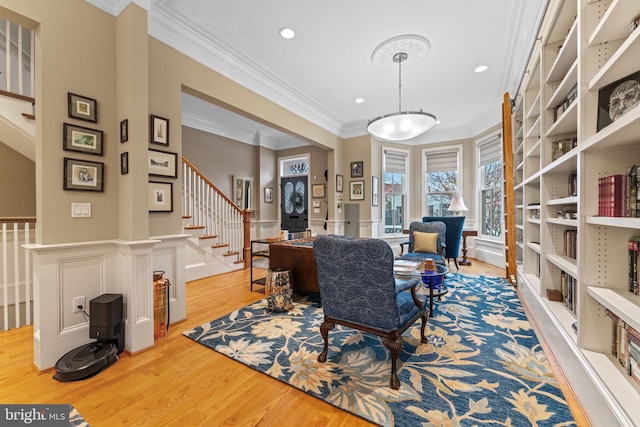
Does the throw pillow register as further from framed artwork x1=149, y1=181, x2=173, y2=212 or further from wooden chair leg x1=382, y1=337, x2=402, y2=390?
framed artwork x1=149, y1=181, x2=173, y2=212

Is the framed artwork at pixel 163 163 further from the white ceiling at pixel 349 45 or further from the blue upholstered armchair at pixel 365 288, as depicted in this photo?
the blue upholstered armchair at pixel 365 288

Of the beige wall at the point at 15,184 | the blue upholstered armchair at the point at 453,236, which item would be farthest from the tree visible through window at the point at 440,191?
the beige wall at the point at 15,184

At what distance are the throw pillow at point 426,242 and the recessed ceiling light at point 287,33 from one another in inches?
132

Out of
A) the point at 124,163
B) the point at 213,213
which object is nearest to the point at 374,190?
the point at 213,213

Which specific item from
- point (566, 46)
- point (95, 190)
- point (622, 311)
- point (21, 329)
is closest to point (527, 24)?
point (566, 46)

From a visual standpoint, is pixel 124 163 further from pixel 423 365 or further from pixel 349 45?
pixel 423 365

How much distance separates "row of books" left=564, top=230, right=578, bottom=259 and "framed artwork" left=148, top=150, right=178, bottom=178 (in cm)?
374

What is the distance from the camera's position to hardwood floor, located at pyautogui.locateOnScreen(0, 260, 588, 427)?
4.88ft

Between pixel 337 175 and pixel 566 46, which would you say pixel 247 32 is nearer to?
pixel 566 46

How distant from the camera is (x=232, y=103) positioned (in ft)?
11.1

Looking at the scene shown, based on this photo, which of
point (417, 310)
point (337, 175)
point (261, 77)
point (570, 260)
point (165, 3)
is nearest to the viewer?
point (417, 310)

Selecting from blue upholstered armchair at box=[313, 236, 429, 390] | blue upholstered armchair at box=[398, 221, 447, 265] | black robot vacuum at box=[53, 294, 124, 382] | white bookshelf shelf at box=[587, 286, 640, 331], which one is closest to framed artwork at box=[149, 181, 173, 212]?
black robot vacuum at box=[53, 294, 124, 382]

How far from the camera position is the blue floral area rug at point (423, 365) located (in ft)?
4.97

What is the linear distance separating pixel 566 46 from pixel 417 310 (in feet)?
7.59
